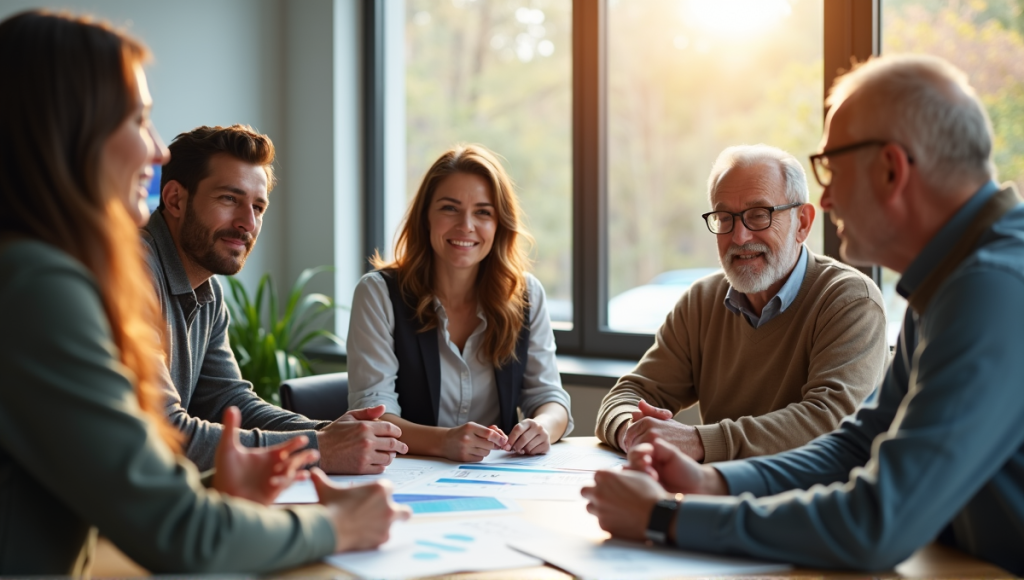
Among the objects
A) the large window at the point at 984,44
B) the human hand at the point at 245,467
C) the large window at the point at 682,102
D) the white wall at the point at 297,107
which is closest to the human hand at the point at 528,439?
the human hand at the point at 245,467

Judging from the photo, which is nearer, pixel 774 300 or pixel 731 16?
pixel 774 300

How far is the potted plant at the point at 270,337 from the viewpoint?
3887mm

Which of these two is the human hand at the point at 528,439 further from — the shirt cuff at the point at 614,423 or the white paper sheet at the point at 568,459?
the shirt cuff at the point at 614,423

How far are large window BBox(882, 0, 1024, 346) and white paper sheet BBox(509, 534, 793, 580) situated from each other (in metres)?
2.39

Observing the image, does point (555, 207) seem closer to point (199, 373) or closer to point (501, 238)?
point (501, 238)

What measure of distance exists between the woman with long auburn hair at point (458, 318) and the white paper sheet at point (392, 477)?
1.27 feet

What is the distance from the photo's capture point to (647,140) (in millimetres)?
8891

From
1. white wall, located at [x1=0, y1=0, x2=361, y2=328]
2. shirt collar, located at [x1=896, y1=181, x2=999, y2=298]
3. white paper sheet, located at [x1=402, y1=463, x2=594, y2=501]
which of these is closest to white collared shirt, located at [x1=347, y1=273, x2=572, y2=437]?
white paper sheet, located at [x1=402, y1=463, x2=594, y2=501]

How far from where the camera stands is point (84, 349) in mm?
1007

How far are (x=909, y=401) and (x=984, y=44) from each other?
279 centimetres

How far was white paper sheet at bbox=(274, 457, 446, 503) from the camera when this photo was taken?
5.17 ft

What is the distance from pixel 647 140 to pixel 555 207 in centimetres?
129

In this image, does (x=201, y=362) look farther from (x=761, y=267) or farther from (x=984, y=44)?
(x=984, y=44)

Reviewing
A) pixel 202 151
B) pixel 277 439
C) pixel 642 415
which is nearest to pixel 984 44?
pixel 642 415
